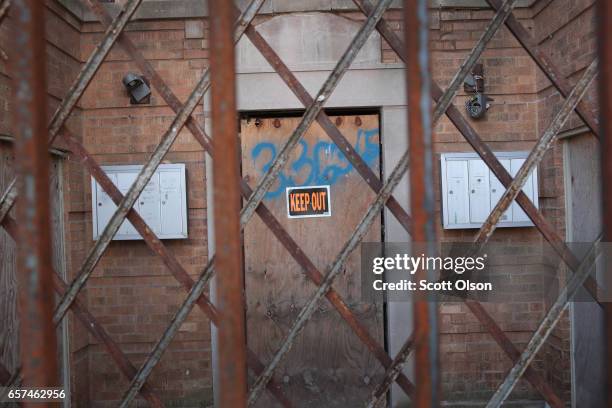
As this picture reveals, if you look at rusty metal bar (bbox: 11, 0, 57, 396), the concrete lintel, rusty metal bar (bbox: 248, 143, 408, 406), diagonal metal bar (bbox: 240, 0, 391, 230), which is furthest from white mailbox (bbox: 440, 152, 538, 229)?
rusty metal bar (bbox: 11, 0, 57, 396)

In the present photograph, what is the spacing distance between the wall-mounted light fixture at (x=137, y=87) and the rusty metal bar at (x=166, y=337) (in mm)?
2695

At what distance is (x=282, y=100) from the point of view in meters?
5.15

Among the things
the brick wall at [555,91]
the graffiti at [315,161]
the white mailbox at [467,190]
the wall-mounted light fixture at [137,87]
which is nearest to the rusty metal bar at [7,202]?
the wall-mounted light fixture at [137,87]

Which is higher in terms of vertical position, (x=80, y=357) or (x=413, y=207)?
(x=413, y=207)

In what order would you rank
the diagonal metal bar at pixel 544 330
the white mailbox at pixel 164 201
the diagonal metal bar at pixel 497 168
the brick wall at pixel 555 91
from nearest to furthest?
the diagonal metal bar at pixel 544 330 < the diagonal metal bar at pixel 497 168 < the brick wall at pixel 555 91 < the white mailbox at pixel 164 201

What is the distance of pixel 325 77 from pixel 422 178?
3.95 meters

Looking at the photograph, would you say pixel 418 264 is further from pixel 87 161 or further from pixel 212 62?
pixel 87 161

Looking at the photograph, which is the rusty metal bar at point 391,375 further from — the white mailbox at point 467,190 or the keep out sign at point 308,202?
the keep out sign at point 308,202

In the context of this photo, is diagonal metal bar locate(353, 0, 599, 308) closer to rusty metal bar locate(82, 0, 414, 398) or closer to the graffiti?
rusty metal bar locate(82, 0, 414, 398)

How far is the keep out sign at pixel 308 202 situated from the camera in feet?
17.5

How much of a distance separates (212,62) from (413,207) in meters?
0.66

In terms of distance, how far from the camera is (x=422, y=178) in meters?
1.41

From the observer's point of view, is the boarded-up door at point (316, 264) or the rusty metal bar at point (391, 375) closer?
the rusty metal bar at point (391, 375)

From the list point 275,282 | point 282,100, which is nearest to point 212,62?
point 282,100
